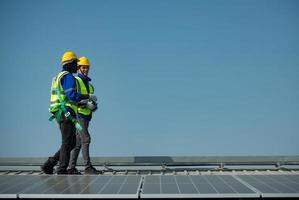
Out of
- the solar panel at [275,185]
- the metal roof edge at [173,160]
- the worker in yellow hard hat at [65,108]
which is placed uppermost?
the worker in yellow hard hat at [65,108]

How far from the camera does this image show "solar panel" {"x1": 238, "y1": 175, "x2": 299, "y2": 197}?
433 centimetres

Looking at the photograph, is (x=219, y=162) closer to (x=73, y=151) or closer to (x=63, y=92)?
(x=73, y=151)

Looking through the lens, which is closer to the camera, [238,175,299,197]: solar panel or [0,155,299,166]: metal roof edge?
[238,175,299,197]: solar panel

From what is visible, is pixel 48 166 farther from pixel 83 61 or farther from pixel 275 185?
pixel 275 185

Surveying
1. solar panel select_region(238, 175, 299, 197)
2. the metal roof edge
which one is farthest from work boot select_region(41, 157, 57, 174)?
solar panel select_region(238, 175, 299, 197)

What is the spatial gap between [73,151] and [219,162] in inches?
143

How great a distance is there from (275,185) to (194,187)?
988mm

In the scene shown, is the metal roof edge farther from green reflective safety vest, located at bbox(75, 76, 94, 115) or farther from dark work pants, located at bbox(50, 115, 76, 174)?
dark work pants, located at bbox(50, 115, 76, 174)

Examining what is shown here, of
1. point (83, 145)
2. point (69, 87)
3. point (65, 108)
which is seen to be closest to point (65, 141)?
point (65, 108)

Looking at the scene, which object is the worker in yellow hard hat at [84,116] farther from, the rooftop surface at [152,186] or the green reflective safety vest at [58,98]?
the rooftop surface at [152,186]

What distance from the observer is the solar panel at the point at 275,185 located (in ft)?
14.2

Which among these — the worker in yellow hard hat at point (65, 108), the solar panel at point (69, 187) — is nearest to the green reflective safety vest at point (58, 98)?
the worker in yellow hard hat at point (65, 108)

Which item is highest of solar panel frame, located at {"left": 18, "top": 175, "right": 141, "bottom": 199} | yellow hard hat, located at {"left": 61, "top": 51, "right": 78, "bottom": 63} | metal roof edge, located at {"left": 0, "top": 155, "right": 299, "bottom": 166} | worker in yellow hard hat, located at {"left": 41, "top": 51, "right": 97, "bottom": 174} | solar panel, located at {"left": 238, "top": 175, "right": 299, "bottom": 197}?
yellow hard hat, located at {"left": 61, "top": 51, "right": 78, "bottom": 63}

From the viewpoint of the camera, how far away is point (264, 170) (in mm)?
8625
